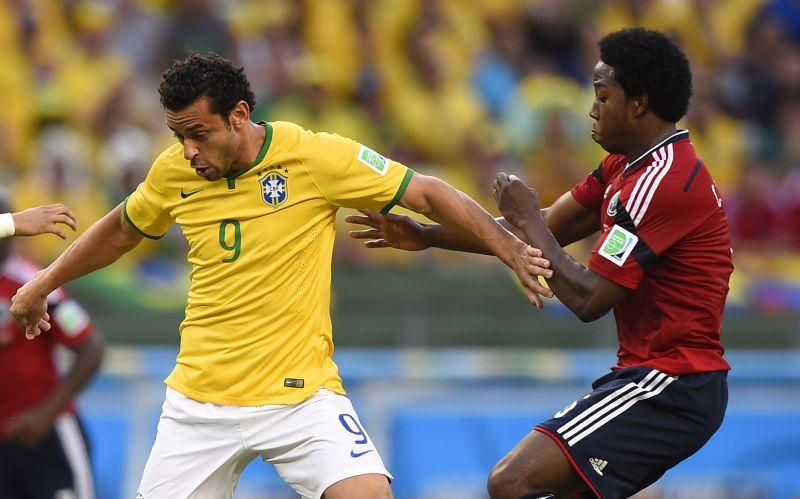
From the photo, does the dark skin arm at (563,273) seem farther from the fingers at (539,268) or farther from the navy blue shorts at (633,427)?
the navy blue shorts at (633,427)

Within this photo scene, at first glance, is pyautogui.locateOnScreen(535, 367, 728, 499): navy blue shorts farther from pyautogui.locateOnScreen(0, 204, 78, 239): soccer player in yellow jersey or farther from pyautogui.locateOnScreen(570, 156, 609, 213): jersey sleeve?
pyautogui.locateOnScreen(0, 204, 78, 239): soccer player in yellow jersey

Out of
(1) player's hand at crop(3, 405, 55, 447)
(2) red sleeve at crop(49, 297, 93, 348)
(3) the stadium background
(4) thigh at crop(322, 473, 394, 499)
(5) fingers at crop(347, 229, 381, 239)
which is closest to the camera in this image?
(4) thigh at crop(322, 473, 394, 499)

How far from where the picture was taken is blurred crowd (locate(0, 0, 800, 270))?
11.8 metres

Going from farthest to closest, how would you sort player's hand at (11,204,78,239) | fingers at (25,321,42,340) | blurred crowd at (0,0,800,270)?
blurred crowd at (0,0,800,270) < fingers at (25,321,42,340) < player's hand at (11,204,78,239)

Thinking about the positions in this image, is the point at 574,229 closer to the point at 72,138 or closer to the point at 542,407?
the point at 542,407

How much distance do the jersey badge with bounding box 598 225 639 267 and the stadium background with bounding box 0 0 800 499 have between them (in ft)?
13.6

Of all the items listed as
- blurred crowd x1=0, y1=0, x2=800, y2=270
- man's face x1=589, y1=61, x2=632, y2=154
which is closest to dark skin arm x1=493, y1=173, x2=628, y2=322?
man's face x1=589, y1=61, x2=632, y2=154

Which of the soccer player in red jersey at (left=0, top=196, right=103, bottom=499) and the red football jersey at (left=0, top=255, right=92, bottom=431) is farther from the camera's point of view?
the red football jersey at (left=0, top=255, right=92, bottom=431)

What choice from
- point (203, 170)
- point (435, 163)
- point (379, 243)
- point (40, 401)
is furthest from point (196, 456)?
point (435, 163)

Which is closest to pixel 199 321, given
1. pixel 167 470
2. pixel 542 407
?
pixel 167 470

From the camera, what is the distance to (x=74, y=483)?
727cm

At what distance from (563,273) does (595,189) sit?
75 cm

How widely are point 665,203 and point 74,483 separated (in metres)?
3.98

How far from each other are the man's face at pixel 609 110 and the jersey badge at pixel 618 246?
1.43 ft
